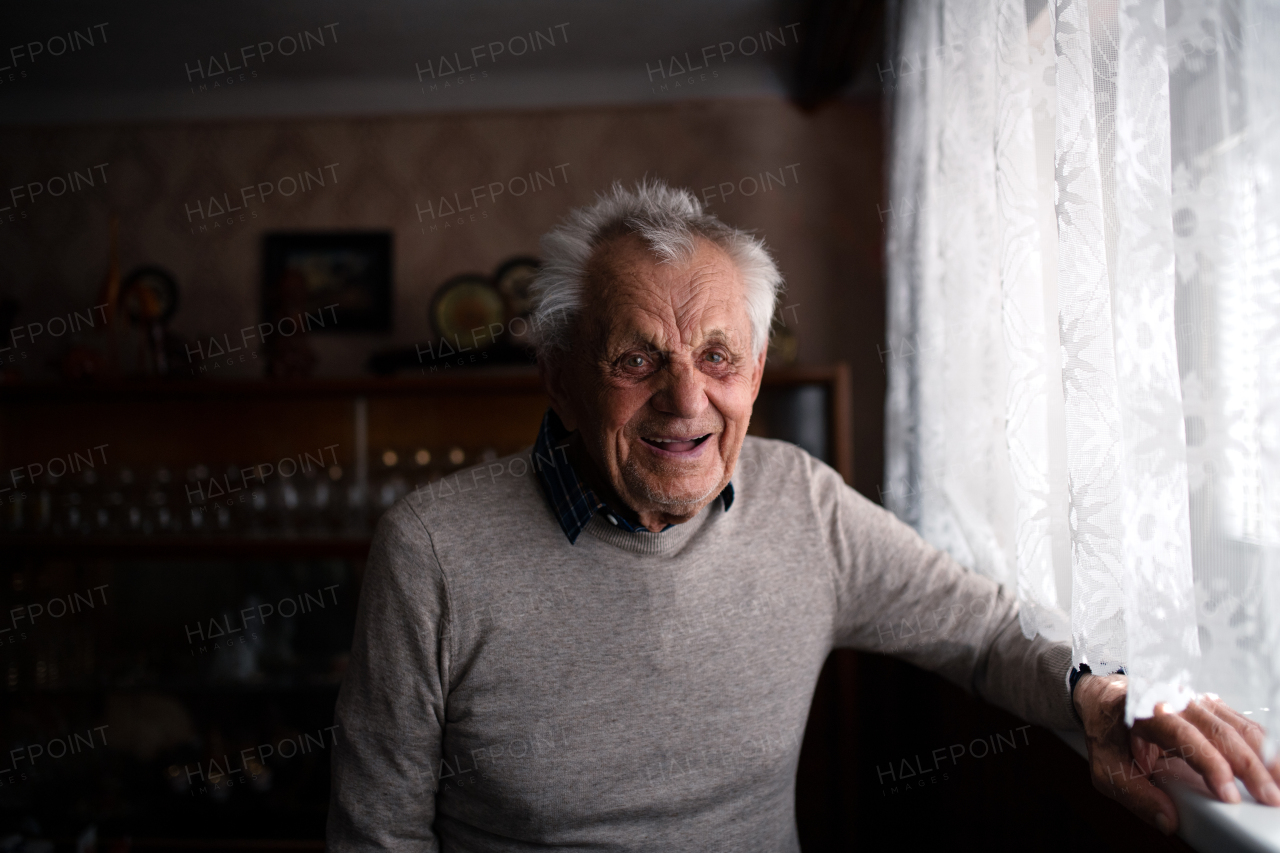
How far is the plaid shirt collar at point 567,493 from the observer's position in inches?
46.8

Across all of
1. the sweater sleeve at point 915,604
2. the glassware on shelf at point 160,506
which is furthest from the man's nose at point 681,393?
the glassware on shelf at point 160,506

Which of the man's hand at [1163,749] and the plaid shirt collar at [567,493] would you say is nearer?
the man's hand at [1163,749]

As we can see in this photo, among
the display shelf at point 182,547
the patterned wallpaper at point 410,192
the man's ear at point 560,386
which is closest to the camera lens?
the man's ear at point 560,386

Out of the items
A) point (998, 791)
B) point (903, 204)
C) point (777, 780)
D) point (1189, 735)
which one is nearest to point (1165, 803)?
point (1189, 735)

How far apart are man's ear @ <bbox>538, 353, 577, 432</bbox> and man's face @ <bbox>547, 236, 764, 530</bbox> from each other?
0.19 feet

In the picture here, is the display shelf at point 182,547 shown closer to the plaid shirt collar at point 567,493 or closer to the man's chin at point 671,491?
the plaid shirt collar at point 567,493

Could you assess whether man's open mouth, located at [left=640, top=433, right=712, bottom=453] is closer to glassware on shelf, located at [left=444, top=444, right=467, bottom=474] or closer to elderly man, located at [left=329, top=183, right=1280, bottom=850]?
elderly man, located at [left=329, top=183, right=1280, bottom=850]

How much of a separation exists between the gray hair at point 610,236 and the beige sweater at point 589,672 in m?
0.26

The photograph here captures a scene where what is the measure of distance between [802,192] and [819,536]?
6.16 feet

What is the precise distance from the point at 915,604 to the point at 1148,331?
24.7 inches

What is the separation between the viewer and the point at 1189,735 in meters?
0.78

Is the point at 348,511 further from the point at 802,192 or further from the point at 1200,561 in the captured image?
the point at 1200,561

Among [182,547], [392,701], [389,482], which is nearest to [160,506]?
[182,547]

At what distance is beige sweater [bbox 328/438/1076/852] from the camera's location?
1121 mm
